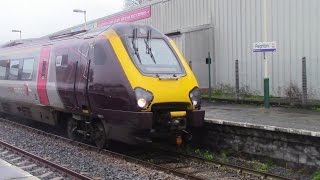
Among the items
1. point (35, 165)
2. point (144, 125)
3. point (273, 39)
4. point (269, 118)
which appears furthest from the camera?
point (273, 39)

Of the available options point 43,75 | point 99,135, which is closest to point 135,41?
point 99,135

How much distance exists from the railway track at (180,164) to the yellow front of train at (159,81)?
0.52 metres

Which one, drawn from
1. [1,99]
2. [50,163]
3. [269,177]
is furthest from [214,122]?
[1,99]

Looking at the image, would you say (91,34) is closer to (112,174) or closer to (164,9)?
(112,174)

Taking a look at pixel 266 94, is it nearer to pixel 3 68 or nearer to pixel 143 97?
pixel 143 97

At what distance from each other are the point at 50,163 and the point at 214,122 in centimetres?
376

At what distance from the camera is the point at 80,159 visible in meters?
10.8

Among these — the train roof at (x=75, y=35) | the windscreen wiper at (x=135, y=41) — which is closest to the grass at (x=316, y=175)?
the windscreen wiper at (x=135, y=41)

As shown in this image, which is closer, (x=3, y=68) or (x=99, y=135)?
(x=99, y=135)

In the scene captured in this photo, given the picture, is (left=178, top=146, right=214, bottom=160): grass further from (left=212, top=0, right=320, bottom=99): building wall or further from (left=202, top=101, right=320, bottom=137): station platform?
(left=212, top=0, right=320, bottom=99): building wall

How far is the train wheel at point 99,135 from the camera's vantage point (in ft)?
36.4

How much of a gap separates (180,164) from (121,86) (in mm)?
2007

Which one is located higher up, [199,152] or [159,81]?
[159,81]

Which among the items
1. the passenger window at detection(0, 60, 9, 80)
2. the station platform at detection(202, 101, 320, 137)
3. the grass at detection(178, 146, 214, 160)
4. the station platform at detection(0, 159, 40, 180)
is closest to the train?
the grass at detection(178, 146, 214, 160)
